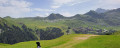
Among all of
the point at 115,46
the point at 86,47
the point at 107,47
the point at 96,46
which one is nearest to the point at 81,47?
the point at 86,47

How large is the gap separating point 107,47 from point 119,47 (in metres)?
2.85

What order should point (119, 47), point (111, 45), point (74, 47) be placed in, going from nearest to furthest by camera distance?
point (119, 47), point (111, 45), point (74, 47)

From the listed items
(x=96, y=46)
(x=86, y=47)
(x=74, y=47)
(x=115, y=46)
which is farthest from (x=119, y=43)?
(x=74, y=47)

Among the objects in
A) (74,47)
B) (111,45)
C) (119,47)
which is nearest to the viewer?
(119,47)

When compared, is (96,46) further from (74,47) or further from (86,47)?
(74,47)

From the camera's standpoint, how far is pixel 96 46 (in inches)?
1219

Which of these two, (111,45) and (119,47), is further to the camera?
(111,45)

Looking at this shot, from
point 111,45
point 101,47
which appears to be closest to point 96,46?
point 101,47

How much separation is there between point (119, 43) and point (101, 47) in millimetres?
5187

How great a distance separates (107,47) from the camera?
29.4 m

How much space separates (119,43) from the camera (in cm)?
3022

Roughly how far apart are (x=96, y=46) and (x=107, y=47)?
9.44ft

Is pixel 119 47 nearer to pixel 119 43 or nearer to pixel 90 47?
pixel 119 43

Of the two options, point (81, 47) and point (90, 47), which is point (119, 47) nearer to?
point (90, 47)
